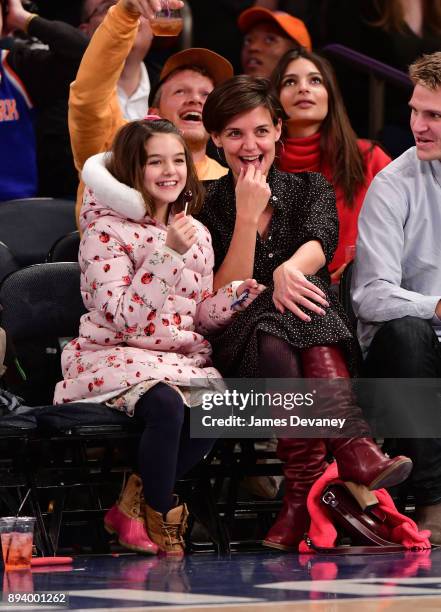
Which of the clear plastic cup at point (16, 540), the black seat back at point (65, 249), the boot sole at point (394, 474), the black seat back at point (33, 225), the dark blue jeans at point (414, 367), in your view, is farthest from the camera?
the black seat back at point (33, 225)

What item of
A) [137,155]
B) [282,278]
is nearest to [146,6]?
[137,155]

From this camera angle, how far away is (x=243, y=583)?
2949 mm

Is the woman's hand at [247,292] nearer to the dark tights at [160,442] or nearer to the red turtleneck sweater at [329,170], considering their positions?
the dark tights at [160,442]

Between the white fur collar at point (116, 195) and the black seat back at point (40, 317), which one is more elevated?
the white fur collar at point (116, 195)

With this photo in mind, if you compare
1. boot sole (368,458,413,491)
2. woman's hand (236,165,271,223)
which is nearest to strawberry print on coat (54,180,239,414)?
woman's hand (236,165,271,223)

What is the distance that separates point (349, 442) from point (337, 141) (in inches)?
60.2

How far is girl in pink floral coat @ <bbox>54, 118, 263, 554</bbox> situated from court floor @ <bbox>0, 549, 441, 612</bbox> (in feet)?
0.77

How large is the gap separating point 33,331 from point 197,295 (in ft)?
1.76

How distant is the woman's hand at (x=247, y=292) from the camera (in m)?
3.74

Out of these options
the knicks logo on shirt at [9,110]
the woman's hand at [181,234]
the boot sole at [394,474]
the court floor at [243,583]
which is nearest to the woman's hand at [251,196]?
the woman's hand at [181,234]

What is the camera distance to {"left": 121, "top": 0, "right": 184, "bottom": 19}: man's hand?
395 centimetres

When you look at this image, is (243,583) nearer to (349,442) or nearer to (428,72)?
(349,442)

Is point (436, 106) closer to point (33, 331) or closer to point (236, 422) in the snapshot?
point (236, 422)

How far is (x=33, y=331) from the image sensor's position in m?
3.98
